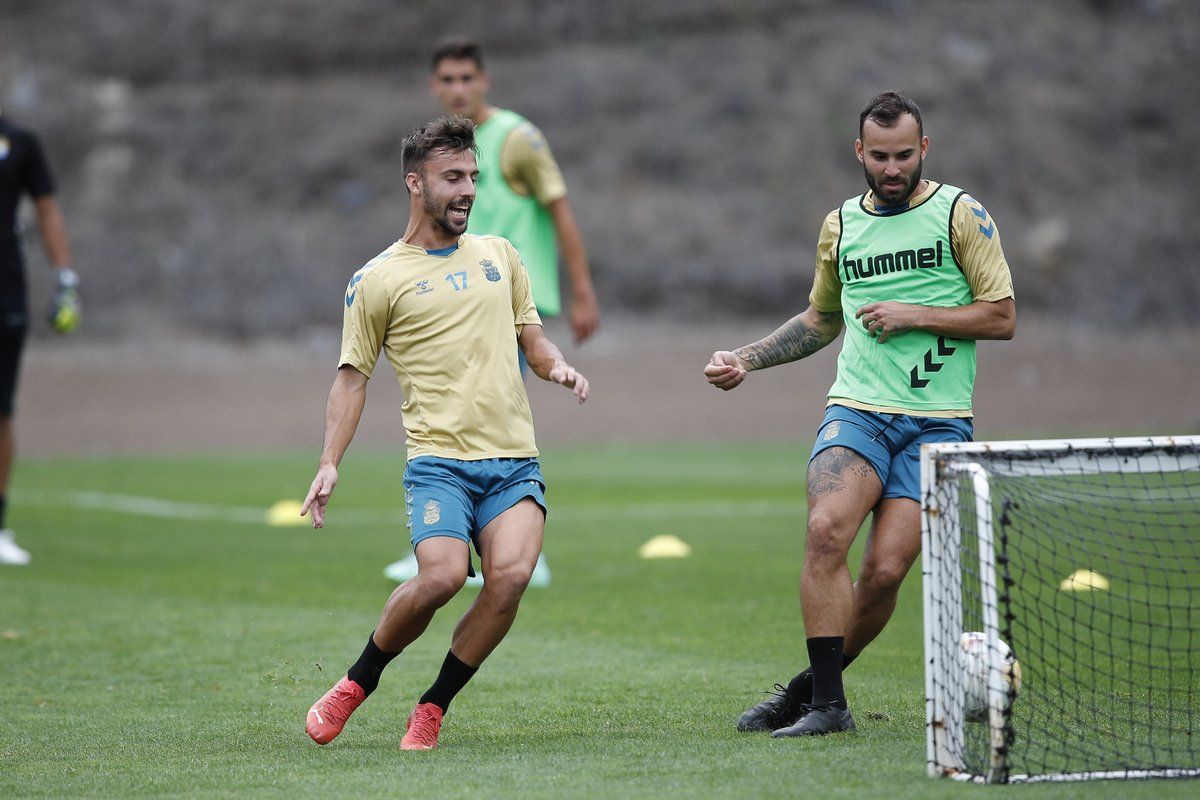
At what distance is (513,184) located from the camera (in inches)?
348

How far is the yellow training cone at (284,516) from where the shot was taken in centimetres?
1269

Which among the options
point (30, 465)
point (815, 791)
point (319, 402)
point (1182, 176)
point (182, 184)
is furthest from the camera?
point (182, 184)

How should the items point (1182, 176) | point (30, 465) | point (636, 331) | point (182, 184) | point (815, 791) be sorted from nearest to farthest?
point (815, 791) < point (30, 465) < point (636, 331) < point (1182, 176) < point (182, 184)

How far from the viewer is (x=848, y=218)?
5660 millimetres

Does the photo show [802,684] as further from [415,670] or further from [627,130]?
[627,130]

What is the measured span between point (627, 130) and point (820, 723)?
2521 cm

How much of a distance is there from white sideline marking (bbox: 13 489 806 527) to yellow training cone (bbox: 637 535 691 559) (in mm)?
2045

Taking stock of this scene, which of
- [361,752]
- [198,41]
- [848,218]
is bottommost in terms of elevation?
[361,752]

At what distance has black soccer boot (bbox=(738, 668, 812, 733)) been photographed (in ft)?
17.7

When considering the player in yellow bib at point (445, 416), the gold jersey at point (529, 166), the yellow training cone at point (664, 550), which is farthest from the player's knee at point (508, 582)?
the yellow training cone at point (664, 550)

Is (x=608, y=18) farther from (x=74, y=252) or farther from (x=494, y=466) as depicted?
(x=494, y=466)

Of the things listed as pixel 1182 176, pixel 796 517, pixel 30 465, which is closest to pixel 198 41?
pixel 30 465

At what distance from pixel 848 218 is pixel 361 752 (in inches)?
98.0

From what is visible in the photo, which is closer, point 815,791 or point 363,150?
point 815,791
